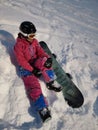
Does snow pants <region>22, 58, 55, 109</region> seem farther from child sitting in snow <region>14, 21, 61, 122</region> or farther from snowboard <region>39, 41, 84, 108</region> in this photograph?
Answer: snowboard <region>39, 41, 84, 108</region>

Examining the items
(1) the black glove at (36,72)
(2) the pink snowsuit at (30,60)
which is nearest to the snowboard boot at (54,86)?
(2) the pink snowsuit at (30,60)

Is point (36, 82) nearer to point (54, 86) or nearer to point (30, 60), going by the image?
point (54, 86)

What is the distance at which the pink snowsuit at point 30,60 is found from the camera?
4079 mm

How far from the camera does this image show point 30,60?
16.1 ft

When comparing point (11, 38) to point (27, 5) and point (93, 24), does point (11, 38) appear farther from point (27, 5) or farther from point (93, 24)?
point (93, 24)

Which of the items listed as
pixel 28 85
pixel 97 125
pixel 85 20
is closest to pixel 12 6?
pixel 85 20

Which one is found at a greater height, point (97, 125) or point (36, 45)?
point (36, 45)

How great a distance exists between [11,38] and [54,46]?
55.1 inches

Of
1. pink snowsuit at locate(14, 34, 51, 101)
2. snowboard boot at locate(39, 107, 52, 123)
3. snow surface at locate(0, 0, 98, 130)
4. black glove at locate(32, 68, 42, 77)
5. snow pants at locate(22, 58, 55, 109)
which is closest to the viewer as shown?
snowboard boot at locate(39, 107, 52, 123)

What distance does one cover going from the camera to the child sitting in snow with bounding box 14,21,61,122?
4.03 m

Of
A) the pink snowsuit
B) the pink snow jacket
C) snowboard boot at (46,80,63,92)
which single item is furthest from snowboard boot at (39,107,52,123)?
the pink snow jacket

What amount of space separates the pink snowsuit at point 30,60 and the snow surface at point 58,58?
0.64 feet

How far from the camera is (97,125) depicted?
158 inches

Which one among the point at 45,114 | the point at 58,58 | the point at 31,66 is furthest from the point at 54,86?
the point at 58,58
